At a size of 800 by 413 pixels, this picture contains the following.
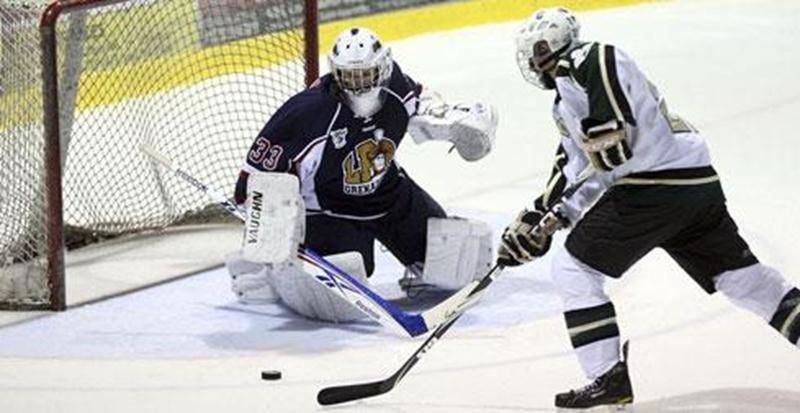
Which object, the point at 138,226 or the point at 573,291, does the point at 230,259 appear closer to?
the point at 138,226

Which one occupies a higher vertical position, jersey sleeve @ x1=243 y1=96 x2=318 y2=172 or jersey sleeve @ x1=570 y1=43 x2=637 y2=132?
jersey sleeve @ x1=570 y1=43 x2=637 y2=132

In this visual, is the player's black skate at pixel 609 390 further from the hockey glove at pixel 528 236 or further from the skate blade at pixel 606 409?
the hockey glove at pixel 528 236

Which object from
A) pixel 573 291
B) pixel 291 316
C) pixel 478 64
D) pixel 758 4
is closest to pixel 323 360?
pixel 291 316

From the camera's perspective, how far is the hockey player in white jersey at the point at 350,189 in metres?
5.43

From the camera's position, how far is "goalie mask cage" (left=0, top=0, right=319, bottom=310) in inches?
230

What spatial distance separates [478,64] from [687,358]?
408 centimetres

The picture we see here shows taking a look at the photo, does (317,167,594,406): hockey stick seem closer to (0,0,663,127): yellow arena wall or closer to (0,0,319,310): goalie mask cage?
(0,0,319,310): goalie mask cage

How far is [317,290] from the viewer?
216 inches

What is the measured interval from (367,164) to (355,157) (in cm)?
4

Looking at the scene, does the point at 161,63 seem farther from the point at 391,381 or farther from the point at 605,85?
the point at 605,85

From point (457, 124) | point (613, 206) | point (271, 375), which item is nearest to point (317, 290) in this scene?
point (271, 375)

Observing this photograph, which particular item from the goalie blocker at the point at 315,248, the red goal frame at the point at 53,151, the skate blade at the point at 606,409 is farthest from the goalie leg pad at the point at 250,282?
the skate blade at the point at 606,409

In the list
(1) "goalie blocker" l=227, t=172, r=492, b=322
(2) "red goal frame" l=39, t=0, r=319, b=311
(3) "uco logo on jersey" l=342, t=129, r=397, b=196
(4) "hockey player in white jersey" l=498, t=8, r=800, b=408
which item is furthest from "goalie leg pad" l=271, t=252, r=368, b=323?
(4) "hockey player in white jersey" l=498, t=8, r=800, b=408

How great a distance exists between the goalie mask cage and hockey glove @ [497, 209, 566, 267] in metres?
1.46
